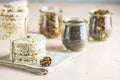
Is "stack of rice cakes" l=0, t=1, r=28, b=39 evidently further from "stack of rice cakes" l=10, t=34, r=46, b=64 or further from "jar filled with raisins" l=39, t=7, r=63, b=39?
"stack of rice cakes" l=10, t=34, r=46, b=64

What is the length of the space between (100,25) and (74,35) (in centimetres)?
19

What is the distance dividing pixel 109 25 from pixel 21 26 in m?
0.40

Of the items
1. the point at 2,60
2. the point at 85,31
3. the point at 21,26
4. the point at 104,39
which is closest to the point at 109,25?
the point at 104,39

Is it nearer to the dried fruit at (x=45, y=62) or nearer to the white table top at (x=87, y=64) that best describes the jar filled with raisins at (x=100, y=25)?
the white table top at (x=87, y=64)

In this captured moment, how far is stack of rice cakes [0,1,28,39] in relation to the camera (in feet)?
5.19

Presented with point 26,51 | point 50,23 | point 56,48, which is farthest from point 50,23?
point 26,51

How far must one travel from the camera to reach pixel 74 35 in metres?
1.42

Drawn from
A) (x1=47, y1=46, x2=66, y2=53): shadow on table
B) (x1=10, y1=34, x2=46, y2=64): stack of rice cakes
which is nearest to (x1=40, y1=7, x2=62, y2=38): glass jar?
(x1=47, y1=46, x2=66, y2=53): shadow on table

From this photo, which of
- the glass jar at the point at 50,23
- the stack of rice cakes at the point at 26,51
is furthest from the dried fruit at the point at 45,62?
the glass jar at the point at 50,23

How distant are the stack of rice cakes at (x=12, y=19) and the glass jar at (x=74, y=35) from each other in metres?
0.26

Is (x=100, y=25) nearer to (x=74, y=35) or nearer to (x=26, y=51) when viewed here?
(x=74, y=35)

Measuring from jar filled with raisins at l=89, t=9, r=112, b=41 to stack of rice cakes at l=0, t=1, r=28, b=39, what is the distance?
12.4 inches

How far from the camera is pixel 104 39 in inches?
62.6

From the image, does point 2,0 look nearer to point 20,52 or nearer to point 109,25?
point 109,25
